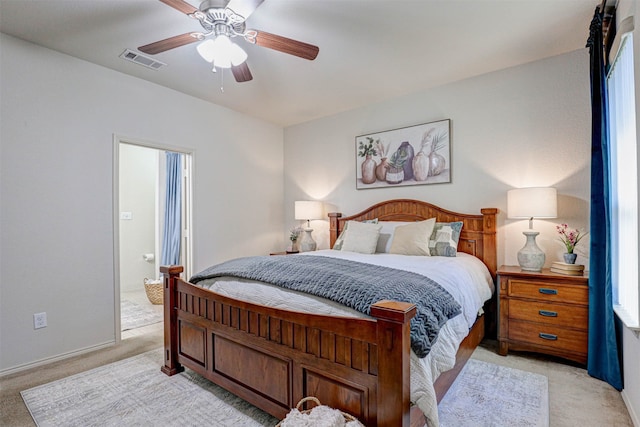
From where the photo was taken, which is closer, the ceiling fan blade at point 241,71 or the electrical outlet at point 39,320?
the ceiling fan blade at point 241,71

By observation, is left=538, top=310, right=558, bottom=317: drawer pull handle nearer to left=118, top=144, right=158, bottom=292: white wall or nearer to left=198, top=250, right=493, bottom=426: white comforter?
left=198, top=250, right=493, bottom=426: white comforter

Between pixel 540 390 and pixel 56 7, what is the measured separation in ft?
13.6

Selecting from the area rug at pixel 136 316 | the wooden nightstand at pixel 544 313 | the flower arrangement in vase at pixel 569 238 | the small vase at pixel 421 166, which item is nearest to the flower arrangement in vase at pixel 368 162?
the small vase at pixel 421 166

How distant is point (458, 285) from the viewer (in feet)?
6.98

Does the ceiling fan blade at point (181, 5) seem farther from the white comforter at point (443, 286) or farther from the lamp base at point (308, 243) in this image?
the lamp base at point (308, 243)

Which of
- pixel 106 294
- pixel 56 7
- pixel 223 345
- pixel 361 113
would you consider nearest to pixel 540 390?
pixel 223 345

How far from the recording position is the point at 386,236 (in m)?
3.49

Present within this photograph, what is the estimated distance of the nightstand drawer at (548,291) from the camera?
2.36 meters

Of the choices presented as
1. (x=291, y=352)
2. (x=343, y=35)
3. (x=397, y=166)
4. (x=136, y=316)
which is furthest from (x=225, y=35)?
(x=136, y=316)

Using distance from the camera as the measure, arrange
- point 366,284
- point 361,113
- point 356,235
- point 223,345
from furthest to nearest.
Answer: point 361,113, point 356,235, point 223,345, point 366,284

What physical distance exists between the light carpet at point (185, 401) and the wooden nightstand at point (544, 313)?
0.32m

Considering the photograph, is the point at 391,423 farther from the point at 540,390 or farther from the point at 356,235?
the point at 356,235

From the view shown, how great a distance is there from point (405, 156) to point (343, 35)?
1649 mm

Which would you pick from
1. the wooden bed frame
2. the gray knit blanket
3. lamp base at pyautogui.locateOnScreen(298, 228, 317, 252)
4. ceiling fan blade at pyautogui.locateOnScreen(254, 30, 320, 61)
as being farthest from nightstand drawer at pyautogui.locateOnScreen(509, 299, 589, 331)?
ceiling fan blade at pyautogui.locateOnScreen(254, 30, 320, 61)
